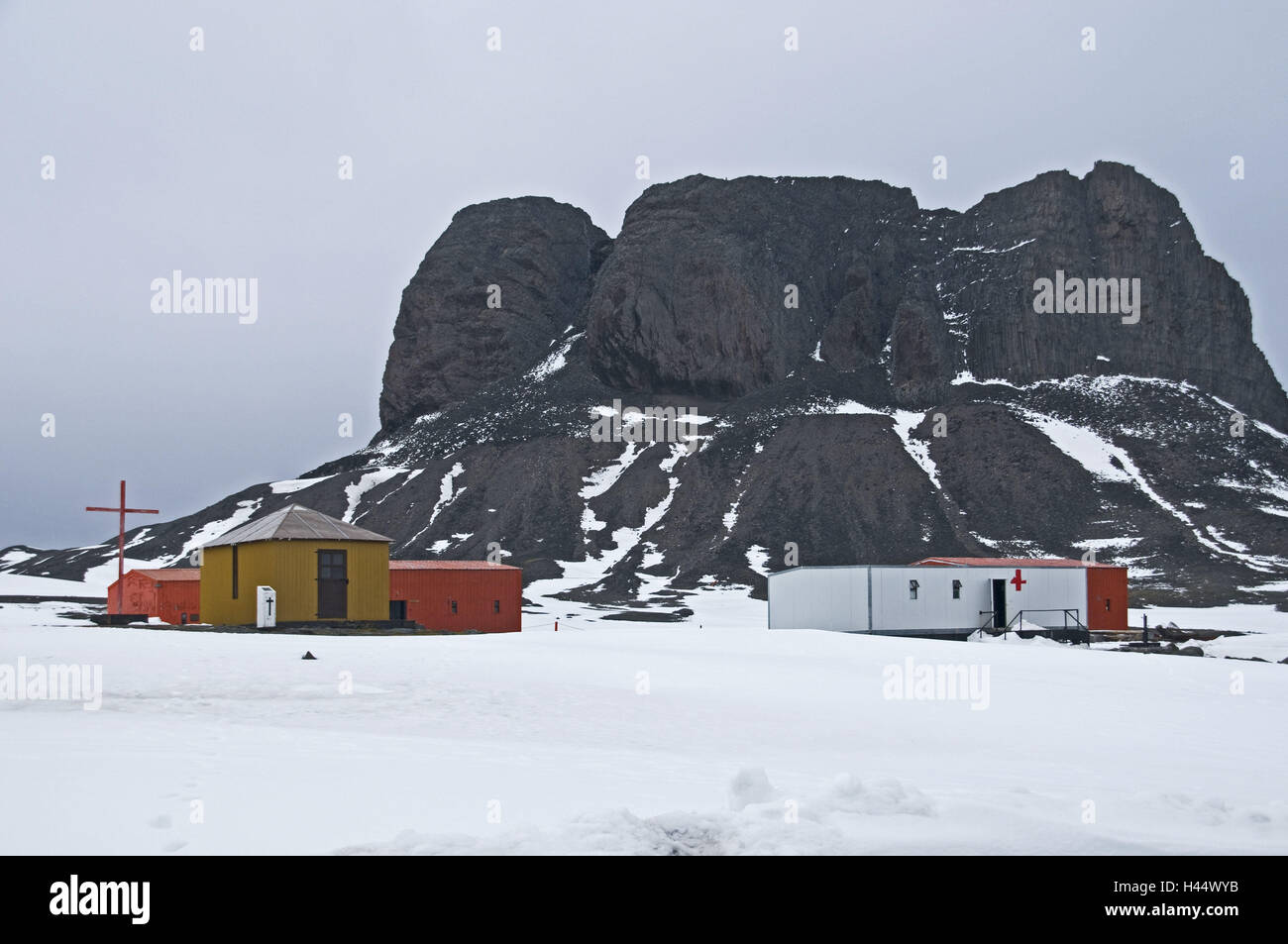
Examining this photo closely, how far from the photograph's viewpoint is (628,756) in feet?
37.4

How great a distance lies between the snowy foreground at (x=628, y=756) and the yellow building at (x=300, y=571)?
1161cm

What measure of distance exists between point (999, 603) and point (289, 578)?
85.4 feet

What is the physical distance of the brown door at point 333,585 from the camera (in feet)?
116

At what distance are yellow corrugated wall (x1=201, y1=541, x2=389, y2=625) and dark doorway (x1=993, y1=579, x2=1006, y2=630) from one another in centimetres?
2262

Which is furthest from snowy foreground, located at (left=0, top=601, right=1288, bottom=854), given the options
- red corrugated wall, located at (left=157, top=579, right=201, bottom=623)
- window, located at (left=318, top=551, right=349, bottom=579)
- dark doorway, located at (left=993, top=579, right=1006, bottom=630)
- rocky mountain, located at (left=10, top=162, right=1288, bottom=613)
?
rocky mountain, located at (left=10, top=162, right=1288, bottom=613)

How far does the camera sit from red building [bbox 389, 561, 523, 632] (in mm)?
44281

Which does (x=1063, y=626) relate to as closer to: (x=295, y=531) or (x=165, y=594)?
(x=295, y=531)

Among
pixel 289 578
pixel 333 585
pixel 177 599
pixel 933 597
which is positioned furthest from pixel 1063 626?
pixel 177 599

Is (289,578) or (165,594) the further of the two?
(165,594)

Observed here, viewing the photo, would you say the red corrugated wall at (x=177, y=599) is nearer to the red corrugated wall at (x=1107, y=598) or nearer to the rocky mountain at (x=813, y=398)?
the rocky mountain at (x=813, y=398)

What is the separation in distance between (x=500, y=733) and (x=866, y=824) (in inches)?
251

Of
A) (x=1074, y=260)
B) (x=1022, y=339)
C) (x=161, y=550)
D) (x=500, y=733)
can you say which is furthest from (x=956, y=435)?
(x=500, y=733)

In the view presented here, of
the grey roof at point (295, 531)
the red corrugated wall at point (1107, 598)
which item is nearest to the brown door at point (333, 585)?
the grey roof at point (295, 531)

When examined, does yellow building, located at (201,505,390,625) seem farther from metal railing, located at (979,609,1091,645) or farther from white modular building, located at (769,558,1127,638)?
metal railing, located at (979,609,1091,645)
